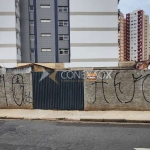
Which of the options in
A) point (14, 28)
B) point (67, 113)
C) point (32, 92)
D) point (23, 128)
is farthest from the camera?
point (14, 28)

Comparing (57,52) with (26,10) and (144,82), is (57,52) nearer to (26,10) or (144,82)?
(26,10)

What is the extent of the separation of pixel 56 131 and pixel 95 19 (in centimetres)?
3121

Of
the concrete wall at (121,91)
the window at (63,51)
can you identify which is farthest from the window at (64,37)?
the concrete wall at (121,91)

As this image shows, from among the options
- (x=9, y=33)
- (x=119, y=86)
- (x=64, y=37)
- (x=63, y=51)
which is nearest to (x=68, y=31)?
(x=64, y=37)

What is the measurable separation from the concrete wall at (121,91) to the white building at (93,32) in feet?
83.9

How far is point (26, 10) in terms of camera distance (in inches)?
1455

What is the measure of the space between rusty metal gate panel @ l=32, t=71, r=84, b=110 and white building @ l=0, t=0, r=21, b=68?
2551cm

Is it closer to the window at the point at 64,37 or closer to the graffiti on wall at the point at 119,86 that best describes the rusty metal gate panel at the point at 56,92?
the graffiti on wall at the point at 119,86

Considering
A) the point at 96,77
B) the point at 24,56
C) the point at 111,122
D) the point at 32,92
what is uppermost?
the point at 24,56

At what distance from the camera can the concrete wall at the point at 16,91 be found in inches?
410

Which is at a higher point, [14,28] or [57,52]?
[14,28]

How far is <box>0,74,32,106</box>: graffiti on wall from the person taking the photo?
34.2ft

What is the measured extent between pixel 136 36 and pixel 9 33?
7865 centimetres

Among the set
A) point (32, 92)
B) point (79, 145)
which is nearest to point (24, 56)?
point (32, 92)
